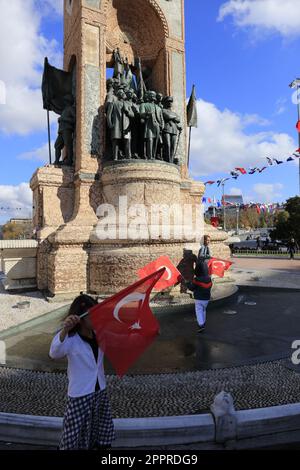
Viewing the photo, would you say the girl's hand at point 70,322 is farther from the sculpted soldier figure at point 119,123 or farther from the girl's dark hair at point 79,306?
the sculpted soldier figure at point 119,123

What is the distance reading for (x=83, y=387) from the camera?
8.18 ft

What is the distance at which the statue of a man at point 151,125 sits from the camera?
10.9 m

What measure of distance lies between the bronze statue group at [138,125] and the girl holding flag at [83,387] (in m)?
8.77

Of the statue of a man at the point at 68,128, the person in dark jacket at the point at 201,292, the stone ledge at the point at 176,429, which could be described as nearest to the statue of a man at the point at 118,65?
Answer: the statue of a man at the point at 68,128

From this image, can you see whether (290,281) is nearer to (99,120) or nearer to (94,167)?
(94,167)

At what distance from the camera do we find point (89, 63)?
36.7 feet

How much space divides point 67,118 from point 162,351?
8.94 metres

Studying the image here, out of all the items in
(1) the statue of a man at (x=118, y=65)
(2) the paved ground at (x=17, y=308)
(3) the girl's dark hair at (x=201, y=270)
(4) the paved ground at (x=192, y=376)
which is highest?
(1) the statue of a man at (x=118, y=65)

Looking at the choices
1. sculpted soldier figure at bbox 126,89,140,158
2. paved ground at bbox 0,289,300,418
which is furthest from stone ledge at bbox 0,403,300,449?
sculpted soldier figure at bbox 126,89,140,158

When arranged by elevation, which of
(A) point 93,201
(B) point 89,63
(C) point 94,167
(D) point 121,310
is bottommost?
(D) point 121,310

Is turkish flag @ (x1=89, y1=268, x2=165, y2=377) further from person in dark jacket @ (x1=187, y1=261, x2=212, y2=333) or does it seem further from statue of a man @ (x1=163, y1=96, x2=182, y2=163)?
statue of a man @ (x1=163, y1=96, x2=182, y2=163)

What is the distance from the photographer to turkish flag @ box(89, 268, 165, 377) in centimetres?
272

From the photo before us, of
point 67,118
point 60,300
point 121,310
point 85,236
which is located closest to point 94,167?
point 67,118

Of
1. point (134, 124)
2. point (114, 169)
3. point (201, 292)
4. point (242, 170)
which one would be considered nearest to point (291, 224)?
point (242, 170)
